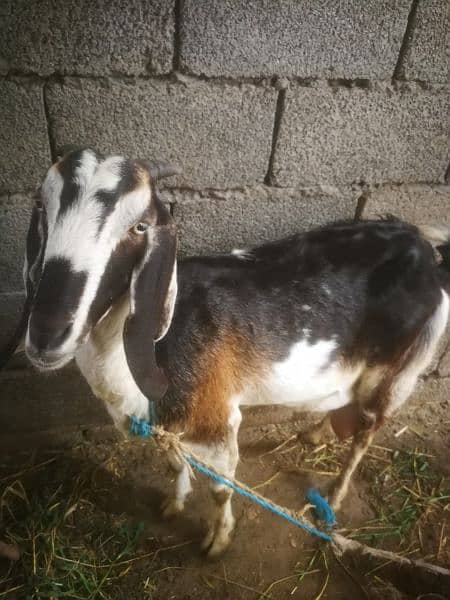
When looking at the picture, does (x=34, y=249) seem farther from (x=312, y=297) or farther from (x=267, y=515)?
(x=267, y=515)

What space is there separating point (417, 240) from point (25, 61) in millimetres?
1508

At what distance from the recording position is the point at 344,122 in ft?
6.34

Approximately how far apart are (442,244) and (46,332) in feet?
5.13

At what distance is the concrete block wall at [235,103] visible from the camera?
159cm

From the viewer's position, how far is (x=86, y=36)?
1562 mm

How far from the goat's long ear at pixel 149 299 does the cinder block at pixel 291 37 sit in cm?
70

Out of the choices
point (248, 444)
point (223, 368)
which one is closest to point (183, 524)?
point (248, 444)

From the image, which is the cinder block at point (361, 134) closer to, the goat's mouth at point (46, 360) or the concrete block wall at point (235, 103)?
the concrete block wall at point (235, 103)

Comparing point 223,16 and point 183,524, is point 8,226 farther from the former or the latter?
point 183,524

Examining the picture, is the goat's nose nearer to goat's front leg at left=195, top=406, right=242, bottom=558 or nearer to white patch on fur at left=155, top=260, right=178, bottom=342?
white patch on fur at left=155, top=260, right=178, bottom=342

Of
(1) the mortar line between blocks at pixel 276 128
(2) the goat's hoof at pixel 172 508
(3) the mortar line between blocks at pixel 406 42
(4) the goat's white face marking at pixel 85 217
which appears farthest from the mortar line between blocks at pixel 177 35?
(2) the goat's hoof at pixel 172 508

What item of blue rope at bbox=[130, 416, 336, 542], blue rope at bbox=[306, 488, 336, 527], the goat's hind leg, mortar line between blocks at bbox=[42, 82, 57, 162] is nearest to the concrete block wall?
mortar line between blocks at bbox=[42, 82, 57, 162]

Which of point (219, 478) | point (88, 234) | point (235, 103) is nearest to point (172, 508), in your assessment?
point (219, 478)

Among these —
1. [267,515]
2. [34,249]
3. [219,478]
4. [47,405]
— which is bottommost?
[267,515]
